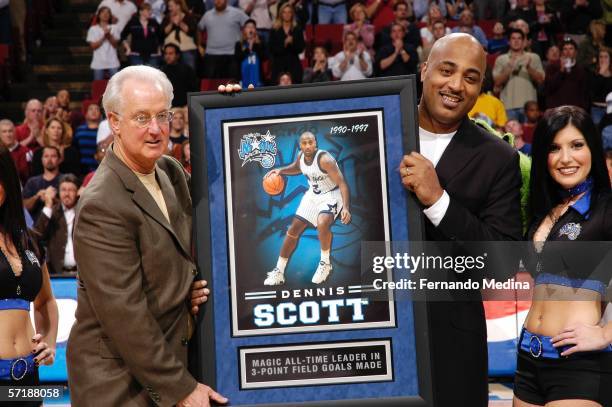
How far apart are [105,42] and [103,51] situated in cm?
13

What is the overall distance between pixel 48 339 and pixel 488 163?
2.25m

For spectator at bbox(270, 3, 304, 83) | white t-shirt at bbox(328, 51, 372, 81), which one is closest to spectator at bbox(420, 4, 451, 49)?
white t-shirt at bbox(328, 51, 372, 81)

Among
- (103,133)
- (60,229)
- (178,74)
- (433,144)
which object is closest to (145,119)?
(433,144)

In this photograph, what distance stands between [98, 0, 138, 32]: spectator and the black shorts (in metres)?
10.2

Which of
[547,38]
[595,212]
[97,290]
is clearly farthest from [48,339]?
[547,38]

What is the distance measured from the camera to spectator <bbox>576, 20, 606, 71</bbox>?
1167cm

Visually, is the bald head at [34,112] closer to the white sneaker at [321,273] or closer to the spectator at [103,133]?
the spectator at [103,133]

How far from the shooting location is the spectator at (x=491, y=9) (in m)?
12.6

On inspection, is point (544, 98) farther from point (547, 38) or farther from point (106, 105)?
point (106, 105)

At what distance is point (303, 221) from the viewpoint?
3057mm

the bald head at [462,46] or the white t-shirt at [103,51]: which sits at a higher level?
the white t-shirt at [103,51]

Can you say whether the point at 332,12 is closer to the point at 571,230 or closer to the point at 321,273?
the point at 571,230

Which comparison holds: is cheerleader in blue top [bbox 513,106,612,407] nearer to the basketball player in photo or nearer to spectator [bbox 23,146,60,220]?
the basketball player in photo

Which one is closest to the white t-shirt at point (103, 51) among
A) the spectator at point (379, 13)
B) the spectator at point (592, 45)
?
the spectator at point (379, 13)
